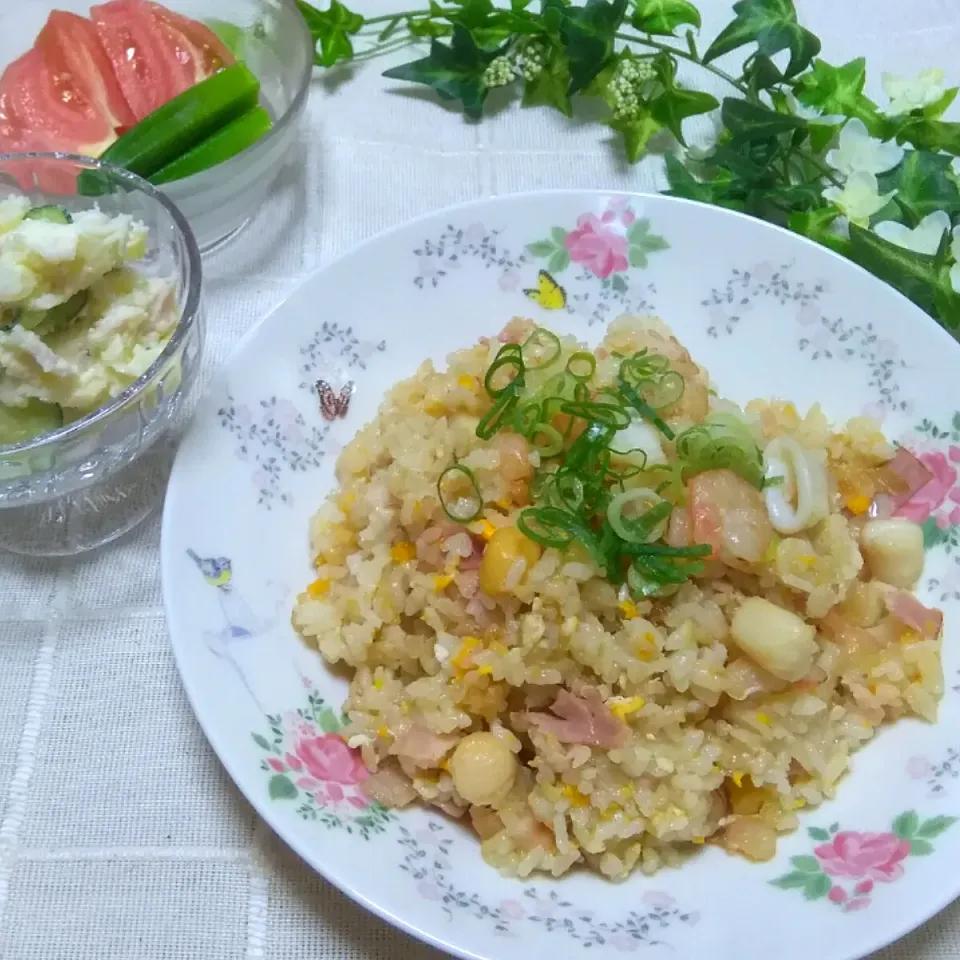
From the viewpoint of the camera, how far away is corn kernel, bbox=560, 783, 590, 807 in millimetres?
1691

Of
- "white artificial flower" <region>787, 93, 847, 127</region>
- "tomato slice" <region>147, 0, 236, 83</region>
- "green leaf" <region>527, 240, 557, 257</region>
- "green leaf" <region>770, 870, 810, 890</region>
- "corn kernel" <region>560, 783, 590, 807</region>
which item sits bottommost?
"green leaf" <region>770, 870, 810, 890</region>

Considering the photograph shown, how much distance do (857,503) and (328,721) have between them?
1.23 meters

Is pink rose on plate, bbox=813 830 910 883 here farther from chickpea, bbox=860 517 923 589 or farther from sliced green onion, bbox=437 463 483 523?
sliced green onion, bbox=437 463 483 523

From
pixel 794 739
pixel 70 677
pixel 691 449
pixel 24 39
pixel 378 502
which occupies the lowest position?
pixel 70 677

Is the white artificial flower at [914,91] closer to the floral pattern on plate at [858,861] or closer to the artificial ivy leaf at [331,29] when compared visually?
the artificial ivy leaf at [331,29]

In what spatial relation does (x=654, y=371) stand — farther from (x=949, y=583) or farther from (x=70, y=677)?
(x=70, y=677)

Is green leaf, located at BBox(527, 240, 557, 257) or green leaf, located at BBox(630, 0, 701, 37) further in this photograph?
green leaf, located at BBox(630, 0, 701, 37)

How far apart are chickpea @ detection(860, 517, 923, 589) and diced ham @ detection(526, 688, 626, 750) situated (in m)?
0.69

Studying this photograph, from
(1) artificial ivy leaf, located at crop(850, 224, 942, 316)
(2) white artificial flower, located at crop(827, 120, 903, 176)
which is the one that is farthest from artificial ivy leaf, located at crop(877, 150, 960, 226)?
(1) artificial ivy leaf, located at crop(850, 224, 942, 316)

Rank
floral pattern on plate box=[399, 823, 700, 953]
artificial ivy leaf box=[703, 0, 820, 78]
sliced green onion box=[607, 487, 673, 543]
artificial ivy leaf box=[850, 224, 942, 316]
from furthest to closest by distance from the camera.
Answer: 1. artificial ivy leaf box=[703, 0, 820, 78]
2. artificial ivy leaf box=[850, 224, 942, 316]
3. sliced green onion box=[607, 487, 673, 543]
4. floral pattern on plate box=[399, 823, 700, 953]

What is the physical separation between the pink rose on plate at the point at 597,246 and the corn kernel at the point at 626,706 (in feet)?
3.70

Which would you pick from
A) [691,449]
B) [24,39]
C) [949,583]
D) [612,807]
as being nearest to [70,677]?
[612,807]

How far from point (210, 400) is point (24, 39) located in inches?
68.0

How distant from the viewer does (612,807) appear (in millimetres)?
1688
